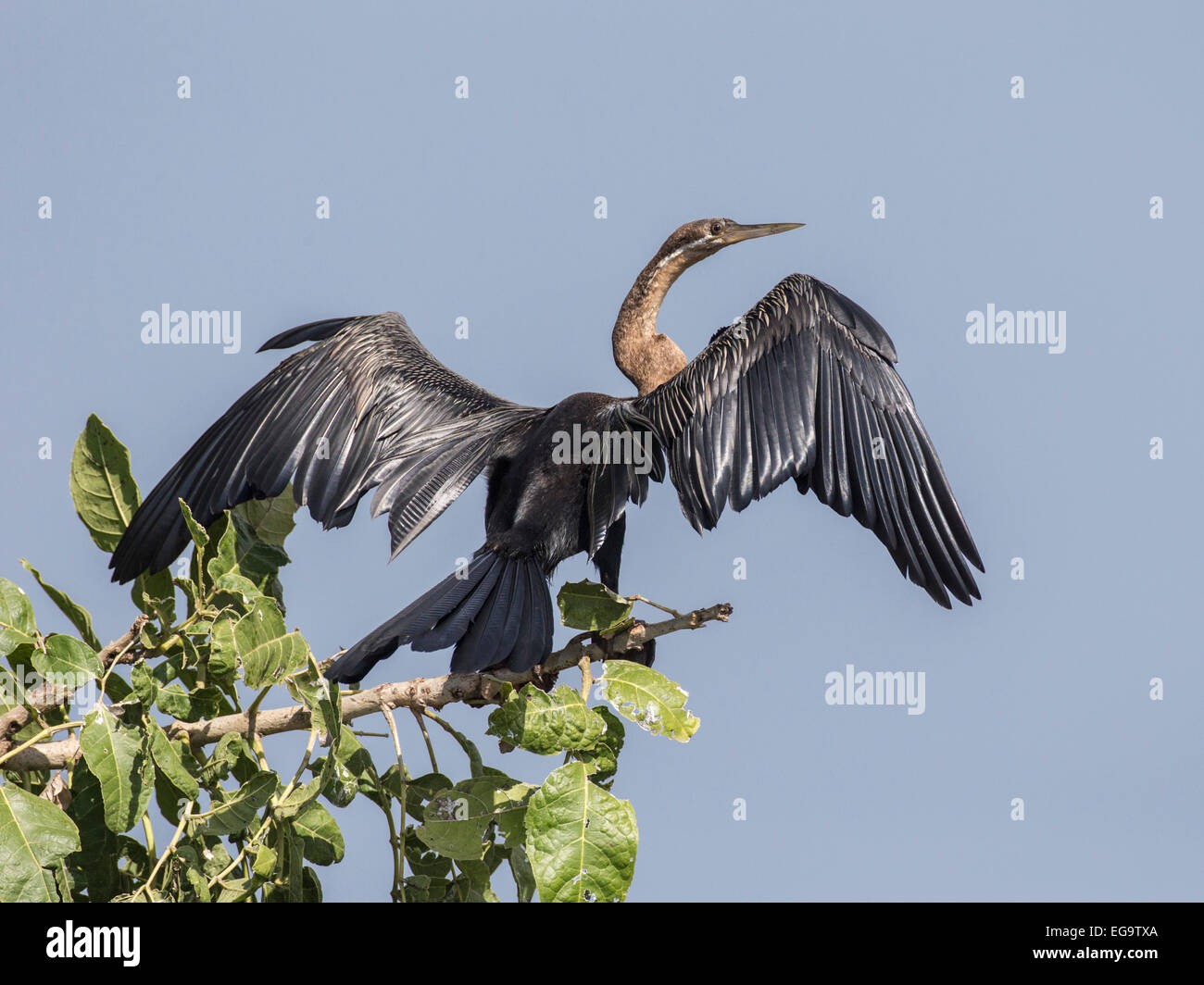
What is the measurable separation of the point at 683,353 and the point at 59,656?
2.82 meters

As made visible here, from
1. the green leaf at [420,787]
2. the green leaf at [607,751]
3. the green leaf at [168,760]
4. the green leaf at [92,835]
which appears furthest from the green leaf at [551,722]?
the green leaf at [92,835]

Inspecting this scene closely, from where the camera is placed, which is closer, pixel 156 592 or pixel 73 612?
pixel 73 612

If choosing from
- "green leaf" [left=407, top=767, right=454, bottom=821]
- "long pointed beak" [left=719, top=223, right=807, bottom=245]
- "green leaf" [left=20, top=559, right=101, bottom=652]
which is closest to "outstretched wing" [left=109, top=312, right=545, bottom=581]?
"green leaf" [left=20, top=559, right=101, bottom=652]

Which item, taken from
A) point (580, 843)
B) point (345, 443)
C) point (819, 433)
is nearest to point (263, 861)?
point (580, 843)

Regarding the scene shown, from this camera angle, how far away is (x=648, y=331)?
191 inches

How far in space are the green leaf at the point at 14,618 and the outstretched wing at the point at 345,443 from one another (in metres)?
0.64

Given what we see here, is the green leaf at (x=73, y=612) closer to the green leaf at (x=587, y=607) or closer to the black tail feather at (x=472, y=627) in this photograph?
the black tail feather at (x=472, y=627)

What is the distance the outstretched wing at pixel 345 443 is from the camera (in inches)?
Answer: 142

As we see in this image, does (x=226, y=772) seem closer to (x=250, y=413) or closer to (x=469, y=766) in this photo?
(x=469, y=766)

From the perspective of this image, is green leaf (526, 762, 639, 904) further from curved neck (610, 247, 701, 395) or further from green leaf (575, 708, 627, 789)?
curved neck (610, 247, 701, 395)

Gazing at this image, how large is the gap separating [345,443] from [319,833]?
159cm

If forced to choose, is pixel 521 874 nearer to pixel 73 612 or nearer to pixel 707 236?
pixel 73 612

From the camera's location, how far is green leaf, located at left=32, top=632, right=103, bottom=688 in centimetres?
263

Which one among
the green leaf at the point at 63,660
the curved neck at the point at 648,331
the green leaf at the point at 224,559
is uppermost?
the curved neck at the point at 648,331
